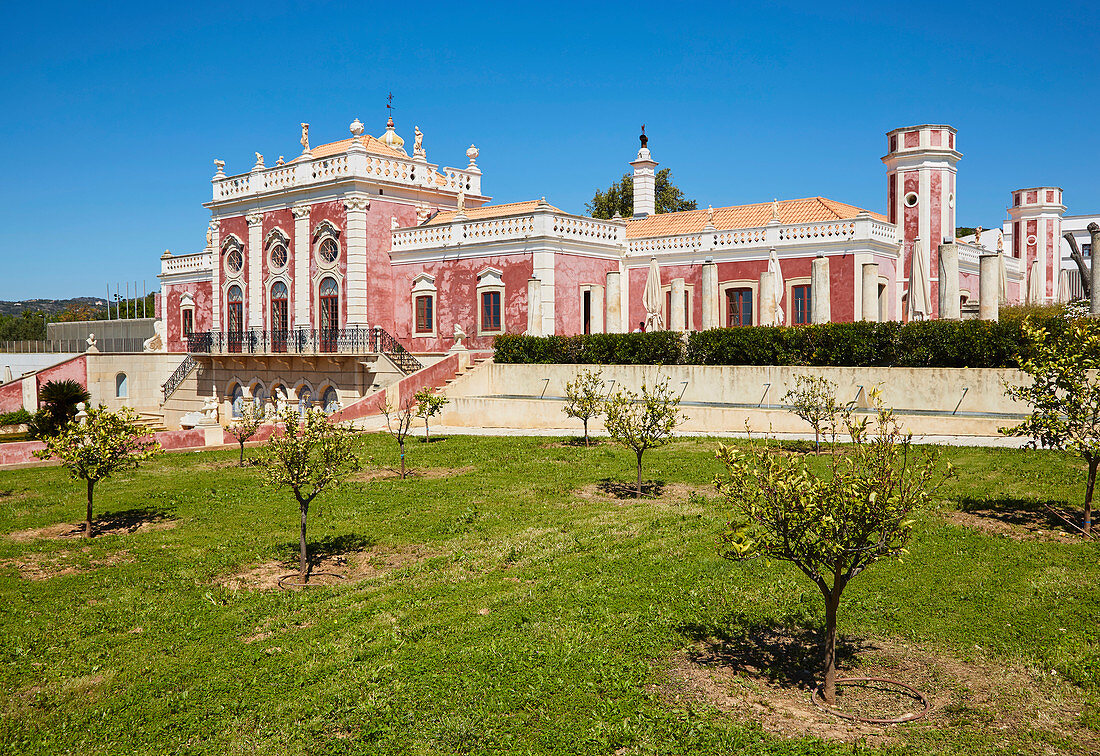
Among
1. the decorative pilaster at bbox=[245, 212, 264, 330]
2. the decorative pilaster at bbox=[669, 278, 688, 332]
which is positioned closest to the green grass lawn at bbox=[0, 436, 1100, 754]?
the decorative pilaster at bbox=[669, 278, 688, 332]

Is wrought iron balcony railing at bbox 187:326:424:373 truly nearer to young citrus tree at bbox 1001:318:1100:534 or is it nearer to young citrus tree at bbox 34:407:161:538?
young citrus tree at bbox 34:407:161:538

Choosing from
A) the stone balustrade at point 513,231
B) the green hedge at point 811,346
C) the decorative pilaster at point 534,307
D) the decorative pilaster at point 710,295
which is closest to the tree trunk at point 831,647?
the green hedge at point 811,346

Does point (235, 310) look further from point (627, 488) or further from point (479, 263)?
point (627, 488)

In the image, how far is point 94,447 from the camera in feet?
40.0

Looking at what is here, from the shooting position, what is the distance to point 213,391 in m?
34.7

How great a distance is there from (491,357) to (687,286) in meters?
7.46

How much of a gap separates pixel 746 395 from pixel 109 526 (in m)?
15.1

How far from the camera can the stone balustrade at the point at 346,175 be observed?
3088cm

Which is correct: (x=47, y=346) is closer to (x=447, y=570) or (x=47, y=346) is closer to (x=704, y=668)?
(x=447, y=570)

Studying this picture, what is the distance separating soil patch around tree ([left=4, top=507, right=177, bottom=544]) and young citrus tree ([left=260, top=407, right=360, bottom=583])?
3.37 meters

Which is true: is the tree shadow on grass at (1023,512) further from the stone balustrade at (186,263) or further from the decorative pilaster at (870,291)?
the stone balustrade at (186,263)

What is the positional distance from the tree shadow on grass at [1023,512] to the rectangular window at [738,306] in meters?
15.9

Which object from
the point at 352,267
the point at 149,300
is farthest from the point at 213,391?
the point at 149,300

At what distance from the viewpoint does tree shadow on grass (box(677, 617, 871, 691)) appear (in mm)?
7246
